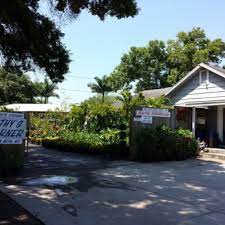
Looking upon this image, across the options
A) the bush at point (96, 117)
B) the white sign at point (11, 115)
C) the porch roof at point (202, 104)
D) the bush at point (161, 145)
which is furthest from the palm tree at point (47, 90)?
the white sign at point (11, 115)

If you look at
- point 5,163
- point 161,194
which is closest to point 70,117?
point 5,163

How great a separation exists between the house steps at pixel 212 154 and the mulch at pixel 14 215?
10.3m

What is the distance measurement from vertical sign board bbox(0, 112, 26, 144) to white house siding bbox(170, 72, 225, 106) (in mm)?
10210

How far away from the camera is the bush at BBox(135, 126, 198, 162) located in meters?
14.9

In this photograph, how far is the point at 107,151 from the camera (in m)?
16.2

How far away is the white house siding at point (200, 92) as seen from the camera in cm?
1823

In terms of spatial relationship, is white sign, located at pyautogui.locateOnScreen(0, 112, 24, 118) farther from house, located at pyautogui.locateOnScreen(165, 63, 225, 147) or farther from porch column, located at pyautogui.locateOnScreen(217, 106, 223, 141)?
porch column, located at pyautogui.locateOnScreen(217, 106, 223, 141)

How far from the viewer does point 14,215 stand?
709cm

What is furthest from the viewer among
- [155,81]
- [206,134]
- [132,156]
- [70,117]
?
[155,81]

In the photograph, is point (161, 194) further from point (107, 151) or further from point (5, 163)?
point (107, 151)

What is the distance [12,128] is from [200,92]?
36.3ft

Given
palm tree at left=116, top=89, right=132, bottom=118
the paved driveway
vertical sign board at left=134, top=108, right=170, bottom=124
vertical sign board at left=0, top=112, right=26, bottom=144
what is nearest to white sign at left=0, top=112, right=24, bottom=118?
vertical sign board at left=0, top=112, right=26, bottom=144

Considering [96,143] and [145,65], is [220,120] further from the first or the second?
[145,65]

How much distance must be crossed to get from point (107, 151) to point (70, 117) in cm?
765
